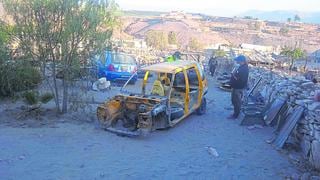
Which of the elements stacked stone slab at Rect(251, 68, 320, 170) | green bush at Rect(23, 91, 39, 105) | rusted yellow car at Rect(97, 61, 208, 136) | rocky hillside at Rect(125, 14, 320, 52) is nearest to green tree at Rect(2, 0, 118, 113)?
green bush at Rect(23, 91, 39, 105)

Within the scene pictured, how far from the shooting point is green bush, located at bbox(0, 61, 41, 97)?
11.8 m

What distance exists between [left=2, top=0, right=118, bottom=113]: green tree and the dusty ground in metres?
1.62

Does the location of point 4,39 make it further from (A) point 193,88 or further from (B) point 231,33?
(B) point 231,33

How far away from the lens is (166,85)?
11742 mm

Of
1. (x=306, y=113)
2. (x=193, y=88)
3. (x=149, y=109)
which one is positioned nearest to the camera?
(x=306, y=113)

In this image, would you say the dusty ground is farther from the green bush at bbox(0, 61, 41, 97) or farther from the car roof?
the green bush at bbox(0, 61, 41, 97)

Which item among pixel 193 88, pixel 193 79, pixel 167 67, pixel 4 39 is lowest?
pixel 193 88

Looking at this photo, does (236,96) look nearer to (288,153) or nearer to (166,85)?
(166,85)

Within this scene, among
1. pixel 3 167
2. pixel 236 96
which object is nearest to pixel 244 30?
pixel 236 96

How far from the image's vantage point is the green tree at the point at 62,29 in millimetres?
10523

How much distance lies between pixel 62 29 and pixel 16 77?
2.57 m

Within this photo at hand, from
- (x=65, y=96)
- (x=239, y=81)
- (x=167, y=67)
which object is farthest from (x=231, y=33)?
(x=65, y=96)

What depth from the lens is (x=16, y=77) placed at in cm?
1237

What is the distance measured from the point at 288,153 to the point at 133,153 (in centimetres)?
304
